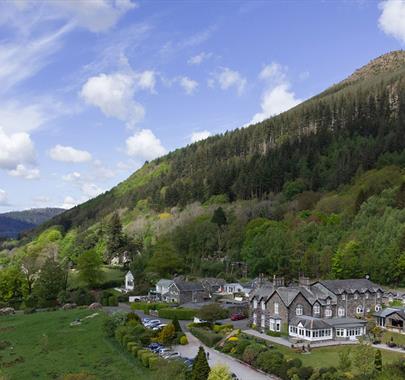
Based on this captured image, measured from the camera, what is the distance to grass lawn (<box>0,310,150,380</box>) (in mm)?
37406

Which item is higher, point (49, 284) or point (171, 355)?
point (49, 284)

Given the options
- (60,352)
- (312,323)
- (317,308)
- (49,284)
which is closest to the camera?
(60,352)

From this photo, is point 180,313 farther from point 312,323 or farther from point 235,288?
point 312,323

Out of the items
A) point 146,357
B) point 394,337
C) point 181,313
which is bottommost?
point 146,357

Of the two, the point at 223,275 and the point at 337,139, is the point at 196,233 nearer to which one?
the point at 223,275

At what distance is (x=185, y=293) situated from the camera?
68312mm

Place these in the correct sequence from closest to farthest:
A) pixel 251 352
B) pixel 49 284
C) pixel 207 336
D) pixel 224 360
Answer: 1. pixel 251 352
2. pixel 224 360
3. pixel 207 336
4. pixel 49 284

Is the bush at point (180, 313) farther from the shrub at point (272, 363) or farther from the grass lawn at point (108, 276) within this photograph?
the grass lawn at point (108, 276)

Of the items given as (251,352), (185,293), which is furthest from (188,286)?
(251,352)

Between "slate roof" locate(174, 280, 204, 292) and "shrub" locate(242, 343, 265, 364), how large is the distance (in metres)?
29.6

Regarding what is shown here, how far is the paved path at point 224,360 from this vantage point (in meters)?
34.9

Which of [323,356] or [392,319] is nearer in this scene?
[323,356]

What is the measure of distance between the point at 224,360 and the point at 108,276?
5359 centimetres

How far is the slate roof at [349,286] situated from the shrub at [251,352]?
15675 millimetres
